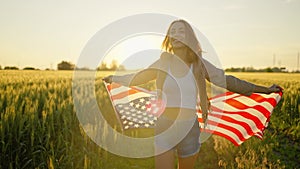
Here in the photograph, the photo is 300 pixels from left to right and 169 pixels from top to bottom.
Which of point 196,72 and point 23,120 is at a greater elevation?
point 196,72

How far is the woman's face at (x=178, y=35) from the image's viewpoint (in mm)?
2869

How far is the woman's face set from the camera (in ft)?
9.41

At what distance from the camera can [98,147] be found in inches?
192

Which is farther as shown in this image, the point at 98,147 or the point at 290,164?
the point at 290,164

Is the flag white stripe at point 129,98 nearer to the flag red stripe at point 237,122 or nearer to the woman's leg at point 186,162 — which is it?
the flag red stripe at point 237,122

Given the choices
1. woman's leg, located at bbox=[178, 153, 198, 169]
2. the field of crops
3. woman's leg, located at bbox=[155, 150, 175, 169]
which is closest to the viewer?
woman's leg, located at bbox=[155, 150, 175, 169]

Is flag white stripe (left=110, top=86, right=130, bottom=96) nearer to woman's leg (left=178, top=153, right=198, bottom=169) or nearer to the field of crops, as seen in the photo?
the field of crops

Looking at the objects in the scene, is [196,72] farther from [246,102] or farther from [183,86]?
[246,102]

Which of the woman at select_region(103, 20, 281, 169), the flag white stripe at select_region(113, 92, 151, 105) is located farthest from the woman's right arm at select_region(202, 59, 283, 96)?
the flag white stripe at select_region(113, 92, 151, 105)

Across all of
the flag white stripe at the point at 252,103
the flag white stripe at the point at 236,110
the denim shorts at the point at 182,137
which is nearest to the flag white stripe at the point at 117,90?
the flag white stripe at the point at 236,110

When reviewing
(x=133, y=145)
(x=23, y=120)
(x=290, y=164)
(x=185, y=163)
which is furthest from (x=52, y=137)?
(x=290, y=164)

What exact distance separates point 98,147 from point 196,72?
245 centimetres

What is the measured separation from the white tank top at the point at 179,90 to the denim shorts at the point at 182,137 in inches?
5.5

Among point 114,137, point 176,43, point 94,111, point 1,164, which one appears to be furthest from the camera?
point 94,111
